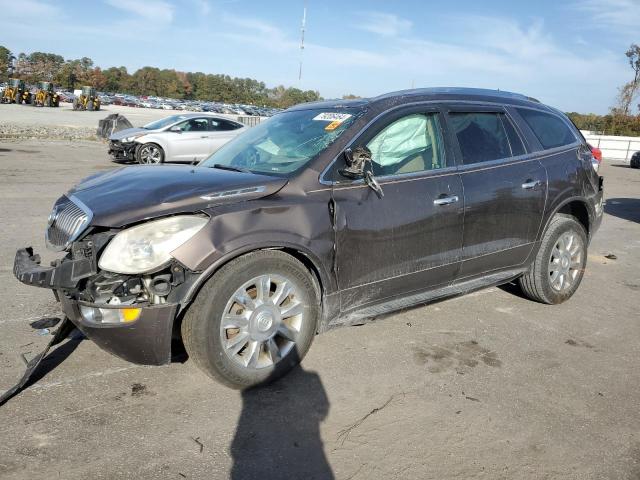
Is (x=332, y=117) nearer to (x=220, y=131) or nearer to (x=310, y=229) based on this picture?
(x=310, y=229)

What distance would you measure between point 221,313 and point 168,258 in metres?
0.44

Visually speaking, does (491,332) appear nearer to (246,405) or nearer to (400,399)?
(400,399)

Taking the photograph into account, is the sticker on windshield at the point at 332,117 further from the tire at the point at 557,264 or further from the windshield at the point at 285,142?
the tire at the point at 557,264

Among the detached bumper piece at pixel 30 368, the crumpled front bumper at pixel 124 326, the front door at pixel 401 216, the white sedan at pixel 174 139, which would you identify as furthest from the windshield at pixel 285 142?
the white sedan at pixel 174 139

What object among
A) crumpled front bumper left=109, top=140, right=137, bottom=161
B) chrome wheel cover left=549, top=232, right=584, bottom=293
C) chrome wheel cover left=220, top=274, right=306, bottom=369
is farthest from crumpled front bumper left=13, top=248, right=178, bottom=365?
crumpled front bumper left=109, top=140, right=137, bottom=161

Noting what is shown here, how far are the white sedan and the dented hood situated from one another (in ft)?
40.1

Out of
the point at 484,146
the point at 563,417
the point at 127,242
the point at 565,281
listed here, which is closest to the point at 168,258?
the point at 127,242

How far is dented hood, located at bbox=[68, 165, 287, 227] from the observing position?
10.4 ft

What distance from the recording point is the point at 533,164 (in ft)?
16.0

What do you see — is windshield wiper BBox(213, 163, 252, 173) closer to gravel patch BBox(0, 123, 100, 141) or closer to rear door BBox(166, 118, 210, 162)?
rear door BBox(166, 118, 210, 162)

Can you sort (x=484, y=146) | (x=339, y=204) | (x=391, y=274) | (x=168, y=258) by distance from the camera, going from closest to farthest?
(x=168, y=258)
(x=339, y=204)
(x=391, y=274)
(x=484, y=146)

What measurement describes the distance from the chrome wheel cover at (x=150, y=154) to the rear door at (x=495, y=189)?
12912 millimetres

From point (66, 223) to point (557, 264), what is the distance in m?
4.19

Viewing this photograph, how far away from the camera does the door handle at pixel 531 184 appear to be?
473 cm
